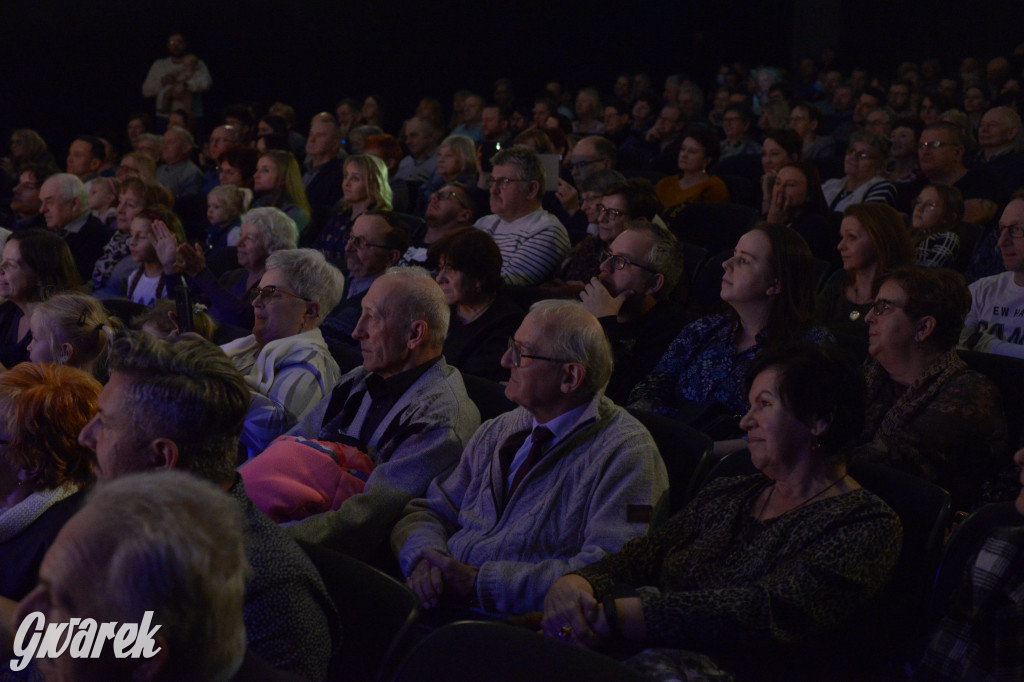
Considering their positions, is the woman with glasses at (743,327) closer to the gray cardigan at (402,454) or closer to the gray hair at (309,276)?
the gray cardigan at (402,454)

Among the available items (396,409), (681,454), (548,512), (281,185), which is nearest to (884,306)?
(681,454)

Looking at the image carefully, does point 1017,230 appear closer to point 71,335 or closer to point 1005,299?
point 1005,299

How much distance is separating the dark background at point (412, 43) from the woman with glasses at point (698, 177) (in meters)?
6.33

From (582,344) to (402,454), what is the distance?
57cm

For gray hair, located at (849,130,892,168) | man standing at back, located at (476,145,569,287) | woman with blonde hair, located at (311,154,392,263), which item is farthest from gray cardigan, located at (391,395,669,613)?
gray hair, located at (849,130,892,168)

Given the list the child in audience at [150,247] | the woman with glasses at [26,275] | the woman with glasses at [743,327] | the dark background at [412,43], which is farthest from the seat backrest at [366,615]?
the dark background at [412,43]

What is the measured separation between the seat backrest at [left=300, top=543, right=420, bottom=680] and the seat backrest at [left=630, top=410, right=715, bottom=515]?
36.7 inches

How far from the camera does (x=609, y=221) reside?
430cm

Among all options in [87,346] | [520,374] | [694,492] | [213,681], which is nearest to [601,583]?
[694,492]

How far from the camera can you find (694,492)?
2.29m

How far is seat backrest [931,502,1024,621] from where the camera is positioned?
1905mm

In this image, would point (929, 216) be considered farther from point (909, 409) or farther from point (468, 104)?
point (468, 104)

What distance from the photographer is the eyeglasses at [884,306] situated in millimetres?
2707

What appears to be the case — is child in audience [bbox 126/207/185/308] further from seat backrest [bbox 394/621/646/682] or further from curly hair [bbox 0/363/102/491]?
seat backrest [bbox 394/621/646/682]
